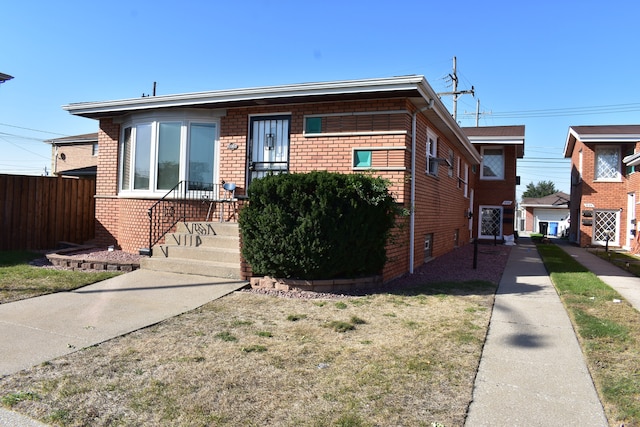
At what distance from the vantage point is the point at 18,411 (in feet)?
10.2

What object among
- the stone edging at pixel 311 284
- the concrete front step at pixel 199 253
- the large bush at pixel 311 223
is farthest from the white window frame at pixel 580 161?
the concrete front step at pixel 199 253

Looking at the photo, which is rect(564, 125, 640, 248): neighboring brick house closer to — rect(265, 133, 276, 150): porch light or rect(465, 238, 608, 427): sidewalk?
rect(265, 133, 276, 150): porch light

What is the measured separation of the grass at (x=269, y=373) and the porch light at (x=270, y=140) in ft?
15.3

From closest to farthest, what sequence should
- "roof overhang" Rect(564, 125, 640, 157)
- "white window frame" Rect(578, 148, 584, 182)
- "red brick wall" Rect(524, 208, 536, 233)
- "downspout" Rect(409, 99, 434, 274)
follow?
1. "downspout" Rect(409, 99, 434, 274)
2. "roof overhang" Rect(564, 125, 640, 157)
3. "white window frame" Rect(578, 148, 584, 182)
4. "red brick wall" Rect(524, 208, 536, 233)

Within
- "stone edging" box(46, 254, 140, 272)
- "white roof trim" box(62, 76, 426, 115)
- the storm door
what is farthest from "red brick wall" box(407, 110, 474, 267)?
"stone edging" box(46, 254, 140, 272)

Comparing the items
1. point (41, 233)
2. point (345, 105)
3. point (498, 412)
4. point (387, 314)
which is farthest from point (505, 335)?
point (41, 233)

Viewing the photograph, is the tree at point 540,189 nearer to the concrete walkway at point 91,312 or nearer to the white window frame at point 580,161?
the white window frame at point 580,161

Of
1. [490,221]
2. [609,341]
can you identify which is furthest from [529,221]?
[609,341]

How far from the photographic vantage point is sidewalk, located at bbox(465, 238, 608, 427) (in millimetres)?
3186

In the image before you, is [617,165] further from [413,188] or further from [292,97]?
[292,97]

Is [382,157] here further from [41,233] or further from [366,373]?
[41,233]

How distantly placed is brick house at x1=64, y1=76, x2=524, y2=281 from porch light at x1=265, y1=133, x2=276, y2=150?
0.02 m

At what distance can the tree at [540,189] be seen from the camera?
93.0 metres

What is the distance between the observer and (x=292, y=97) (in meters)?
8.84
